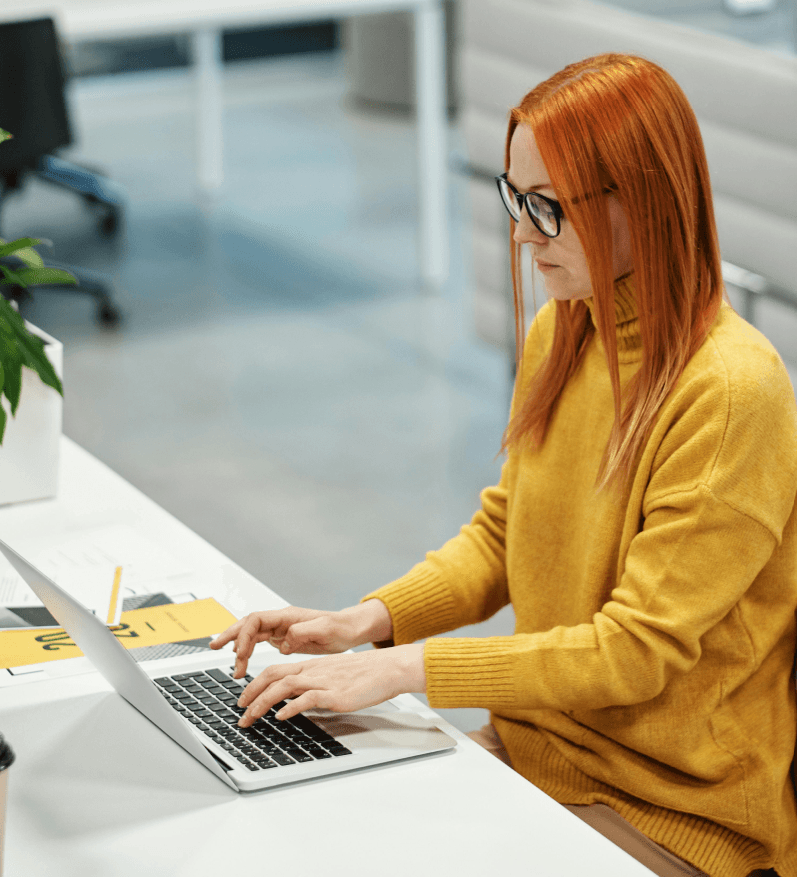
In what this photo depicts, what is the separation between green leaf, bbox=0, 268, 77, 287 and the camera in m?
1.54

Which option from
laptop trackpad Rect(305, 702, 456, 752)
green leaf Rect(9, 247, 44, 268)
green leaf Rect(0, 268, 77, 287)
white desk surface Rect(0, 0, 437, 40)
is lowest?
laptop trackpad Rect(305, 702, 456, 752)

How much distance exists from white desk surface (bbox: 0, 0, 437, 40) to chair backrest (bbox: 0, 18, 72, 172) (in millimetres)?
55

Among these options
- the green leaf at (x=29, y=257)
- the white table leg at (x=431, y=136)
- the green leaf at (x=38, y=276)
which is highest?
the green leaf at (x=29, y=257)

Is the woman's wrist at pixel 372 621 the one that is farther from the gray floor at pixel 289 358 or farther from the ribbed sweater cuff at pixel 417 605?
the gray floor at pixel 289 358

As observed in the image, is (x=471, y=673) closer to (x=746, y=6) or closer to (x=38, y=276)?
(x=38, y=276)

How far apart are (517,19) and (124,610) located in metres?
2.34

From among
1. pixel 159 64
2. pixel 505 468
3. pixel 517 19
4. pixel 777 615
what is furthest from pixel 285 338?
pixel 159 64

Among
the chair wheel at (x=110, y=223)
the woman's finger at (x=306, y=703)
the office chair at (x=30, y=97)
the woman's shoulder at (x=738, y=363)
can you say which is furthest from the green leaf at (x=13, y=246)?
the chair wheel at (x=110, y=223)

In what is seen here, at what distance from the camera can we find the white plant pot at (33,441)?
5.32 feet

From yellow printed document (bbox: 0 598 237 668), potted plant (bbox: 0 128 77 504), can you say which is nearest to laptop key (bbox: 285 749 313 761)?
yellow printed document (bbox: 0 598 237 668)

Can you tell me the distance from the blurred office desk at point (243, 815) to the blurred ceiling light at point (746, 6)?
11.2 feet

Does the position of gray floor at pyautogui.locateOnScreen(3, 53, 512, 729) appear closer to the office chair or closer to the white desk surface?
the office chair

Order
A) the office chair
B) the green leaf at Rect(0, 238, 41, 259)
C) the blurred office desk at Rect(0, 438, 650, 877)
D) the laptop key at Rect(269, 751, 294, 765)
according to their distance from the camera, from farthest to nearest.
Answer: the office chair, the green leaf at Rect(0, 238, 41, 259), the laptop key at Rect(269, 751, 294, 765), the blurred office desk at Rect(0, 438, 650, 877)

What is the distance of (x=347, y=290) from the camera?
488 centimetres
